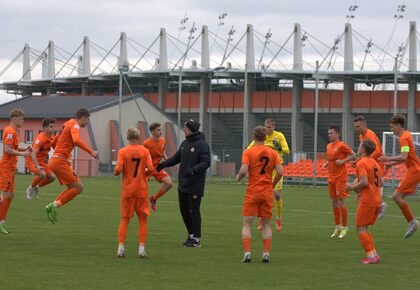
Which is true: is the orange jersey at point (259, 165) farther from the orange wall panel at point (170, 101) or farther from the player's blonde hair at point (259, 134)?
the orange wall panel at point (170, 101)

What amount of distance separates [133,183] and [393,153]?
28606 mm

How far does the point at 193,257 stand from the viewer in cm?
1500

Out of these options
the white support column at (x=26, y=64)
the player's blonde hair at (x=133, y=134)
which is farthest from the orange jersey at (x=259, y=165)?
the white support column at (x=26, y=64)

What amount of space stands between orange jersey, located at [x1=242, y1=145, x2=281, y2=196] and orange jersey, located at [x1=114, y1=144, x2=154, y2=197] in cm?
146

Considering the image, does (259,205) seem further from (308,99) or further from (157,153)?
(308,99)

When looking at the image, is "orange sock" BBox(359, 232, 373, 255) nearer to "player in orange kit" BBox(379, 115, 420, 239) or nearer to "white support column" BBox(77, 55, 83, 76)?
"player in orange kit" BBox(379, 115, 420, 239)

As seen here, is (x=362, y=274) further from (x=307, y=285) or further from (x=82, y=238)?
(x=82, y=238)

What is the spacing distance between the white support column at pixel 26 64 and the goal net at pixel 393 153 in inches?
2528

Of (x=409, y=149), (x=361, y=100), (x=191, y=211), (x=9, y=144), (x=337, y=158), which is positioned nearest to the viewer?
(x=191, y=211)

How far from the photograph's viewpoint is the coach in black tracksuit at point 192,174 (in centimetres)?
1678

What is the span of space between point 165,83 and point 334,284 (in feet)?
243

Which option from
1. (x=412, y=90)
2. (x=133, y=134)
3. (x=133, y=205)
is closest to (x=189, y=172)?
(x=133, y=205)

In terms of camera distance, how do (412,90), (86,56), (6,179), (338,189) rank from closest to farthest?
(6,179) → (338,189) → (412,90) → (86,56)

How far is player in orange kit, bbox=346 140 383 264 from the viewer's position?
14305 mm
